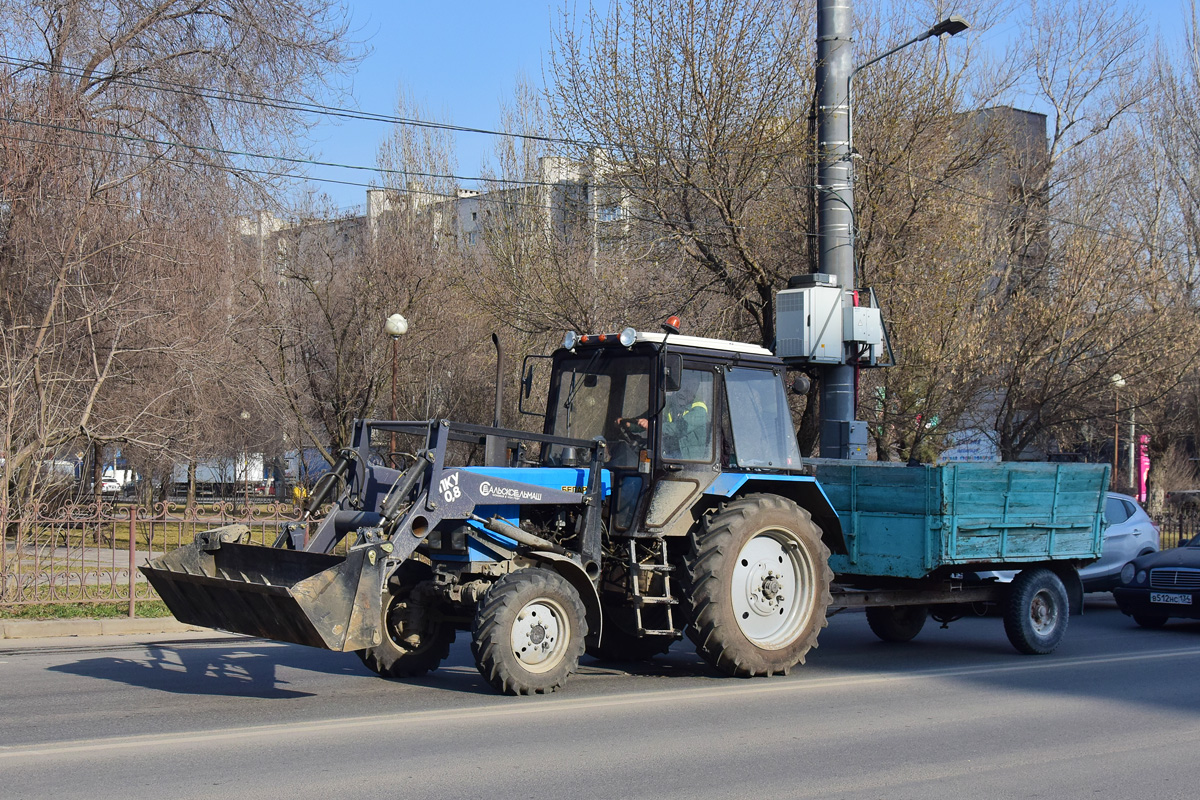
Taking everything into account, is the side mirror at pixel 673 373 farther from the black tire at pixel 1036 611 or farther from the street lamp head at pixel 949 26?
the street lamp head at pixel 949 26

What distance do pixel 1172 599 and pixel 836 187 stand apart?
6361 mm

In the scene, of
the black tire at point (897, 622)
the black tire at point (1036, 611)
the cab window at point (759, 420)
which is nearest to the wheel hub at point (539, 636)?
the cab window at point (759, 420)

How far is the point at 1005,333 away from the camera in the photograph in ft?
65.4

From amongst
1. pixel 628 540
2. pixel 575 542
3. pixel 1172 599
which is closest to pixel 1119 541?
pixel 1172 599

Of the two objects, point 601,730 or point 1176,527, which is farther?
point 1176,527

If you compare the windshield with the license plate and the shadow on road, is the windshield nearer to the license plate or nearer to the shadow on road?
the shadow on road

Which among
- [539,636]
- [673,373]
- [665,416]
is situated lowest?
[539,636]

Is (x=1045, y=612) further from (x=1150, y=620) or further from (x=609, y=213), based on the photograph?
(x=609, y=213)

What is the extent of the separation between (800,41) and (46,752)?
551 inches

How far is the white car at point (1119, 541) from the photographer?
633 inches

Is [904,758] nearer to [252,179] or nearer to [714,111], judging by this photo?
[714,111]

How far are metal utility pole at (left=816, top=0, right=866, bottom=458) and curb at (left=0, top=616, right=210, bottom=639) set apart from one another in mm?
7998

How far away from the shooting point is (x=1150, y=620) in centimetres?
1398

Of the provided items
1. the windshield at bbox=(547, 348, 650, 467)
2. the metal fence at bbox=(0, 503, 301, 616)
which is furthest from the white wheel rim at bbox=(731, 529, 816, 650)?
the metal fence at bbox=(0, 503, 301, 616)
